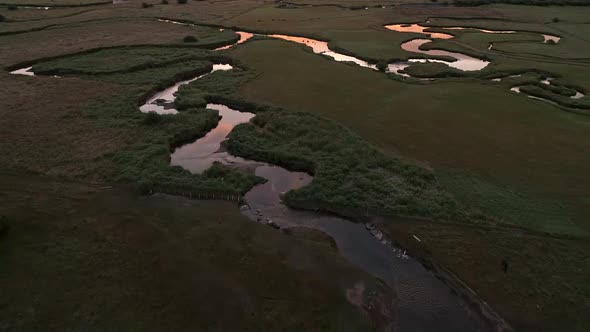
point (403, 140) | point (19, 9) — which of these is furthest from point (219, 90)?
point (19, 9)

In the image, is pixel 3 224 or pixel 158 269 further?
pixel 3 224

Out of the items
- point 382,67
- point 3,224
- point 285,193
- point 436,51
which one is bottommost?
point 285,193

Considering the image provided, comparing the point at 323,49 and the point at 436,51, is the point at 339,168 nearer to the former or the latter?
the point at 323,49

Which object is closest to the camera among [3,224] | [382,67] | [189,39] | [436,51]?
[3,224]

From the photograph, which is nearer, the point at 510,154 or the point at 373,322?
the point at 373,322

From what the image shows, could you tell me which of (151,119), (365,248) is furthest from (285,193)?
(151,119)

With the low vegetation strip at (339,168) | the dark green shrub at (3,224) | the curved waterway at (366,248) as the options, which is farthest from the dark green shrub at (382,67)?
the dark green shrub at (3,224)

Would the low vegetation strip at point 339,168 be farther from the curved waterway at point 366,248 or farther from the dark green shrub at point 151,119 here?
the dark green shrub at point 151,119

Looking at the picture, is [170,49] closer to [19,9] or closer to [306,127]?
[306,127]
